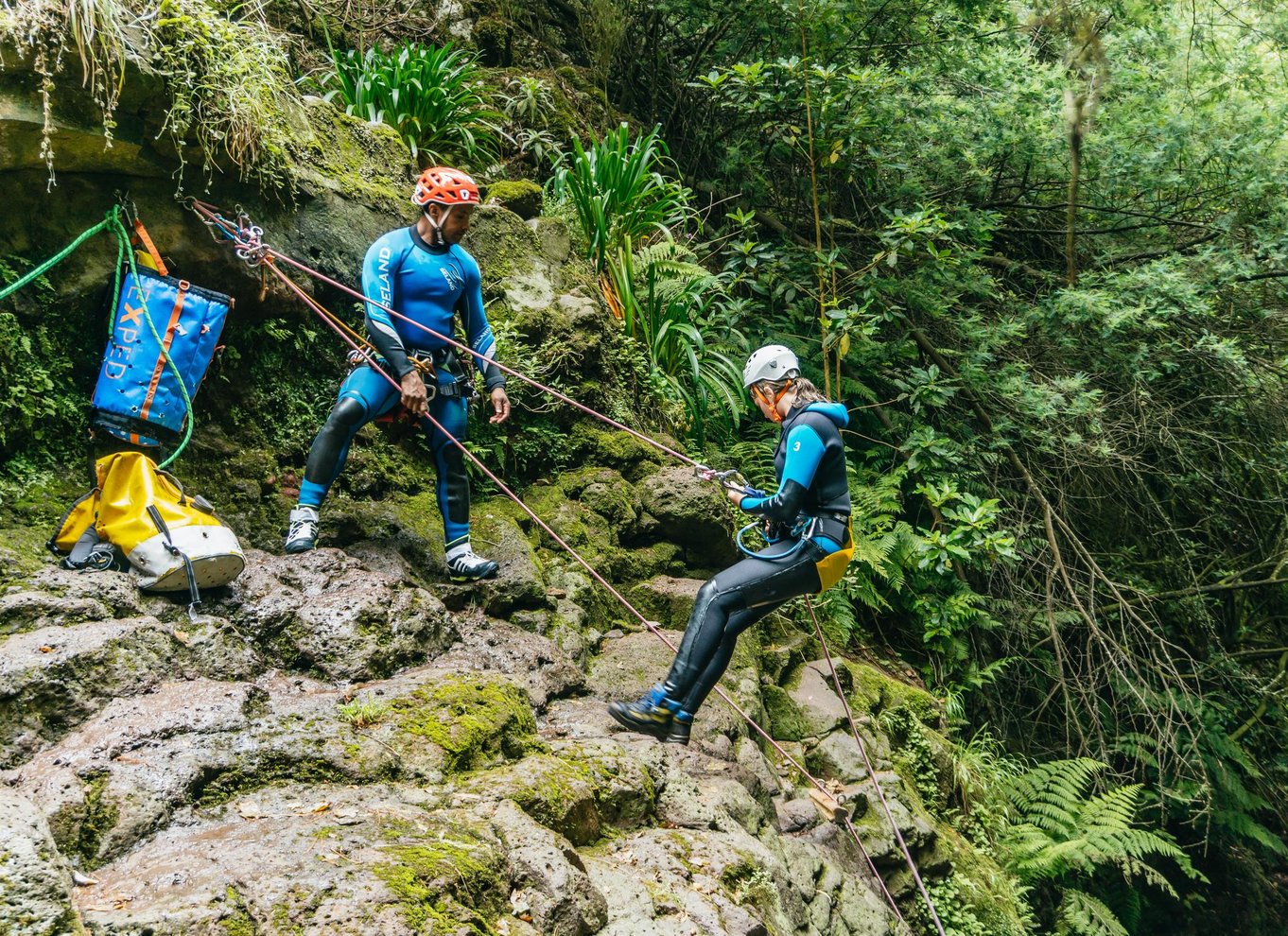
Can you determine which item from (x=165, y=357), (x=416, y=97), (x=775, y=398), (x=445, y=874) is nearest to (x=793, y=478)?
(x=775, y=398)

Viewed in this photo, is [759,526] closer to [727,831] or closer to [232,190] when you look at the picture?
[727,831]

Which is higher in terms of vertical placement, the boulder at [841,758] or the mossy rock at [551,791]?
the mossy rock at [551,791]

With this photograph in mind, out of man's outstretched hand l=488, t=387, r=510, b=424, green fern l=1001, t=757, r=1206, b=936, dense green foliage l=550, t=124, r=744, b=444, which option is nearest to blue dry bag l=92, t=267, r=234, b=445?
man's outstretched hand l=488, t=387, r=510, b=424

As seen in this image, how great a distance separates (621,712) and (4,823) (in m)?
2.66

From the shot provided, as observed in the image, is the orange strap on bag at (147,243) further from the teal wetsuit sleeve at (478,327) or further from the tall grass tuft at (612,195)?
the tall grass tuft at (612,195)

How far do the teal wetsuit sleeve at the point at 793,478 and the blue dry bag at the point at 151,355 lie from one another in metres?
2.61

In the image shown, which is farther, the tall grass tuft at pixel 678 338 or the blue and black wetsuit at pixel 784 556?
the tall grass tuft at pixel 678 338

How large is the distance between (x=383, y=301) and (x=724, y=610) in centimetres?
224

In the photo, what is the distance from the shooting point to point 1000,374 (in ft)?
27.6

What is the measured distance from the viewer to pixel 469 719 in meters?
3.57

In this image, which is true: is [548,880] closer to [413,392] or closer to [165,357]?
[413,392]

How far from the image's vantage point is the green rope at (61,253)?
12.5 ft

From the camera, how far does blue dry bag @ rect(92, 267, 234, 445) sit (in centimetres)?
411

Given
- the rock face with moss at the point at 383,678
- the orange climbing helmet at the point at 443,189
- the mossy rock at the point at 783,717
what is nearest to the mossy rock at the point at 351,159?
the rock face with moss at the point at 383,678
